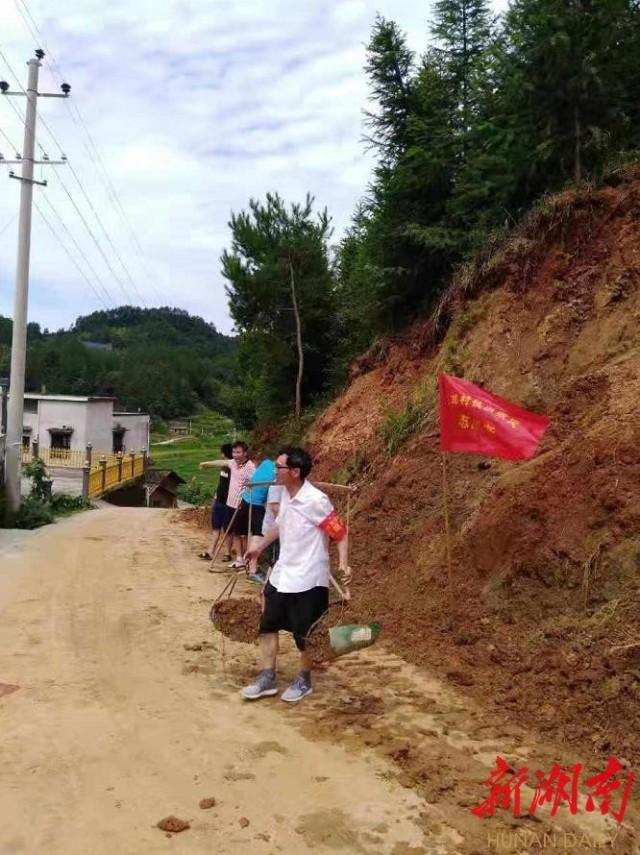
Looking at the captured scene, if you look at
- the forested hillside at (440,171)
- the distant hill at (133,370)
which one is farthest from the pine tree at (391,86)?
the distant hill at (133,370)

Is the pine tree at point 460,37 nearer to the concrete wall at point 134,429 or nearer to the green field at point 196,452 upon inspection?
the green field at point 196,452

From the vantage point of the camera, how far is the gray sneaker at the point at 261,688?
4.70m

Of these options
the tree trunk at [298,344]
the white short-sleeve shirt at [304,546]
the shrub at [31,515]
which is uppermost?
the tree trunk at [298,344]

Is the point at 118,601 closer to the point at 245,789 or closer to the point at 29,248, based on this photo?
the point at 245,789

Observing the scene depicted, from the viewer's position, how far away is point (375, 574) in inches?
298

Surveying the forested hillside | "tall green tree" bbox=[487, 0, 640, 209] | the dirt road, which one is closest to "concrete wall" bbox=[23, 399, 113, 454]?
the forested hillside

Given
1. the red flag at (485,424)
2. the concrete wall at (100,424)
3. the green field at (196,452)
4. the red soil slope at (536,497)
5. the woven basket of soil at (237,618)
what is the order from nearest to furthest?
the red soil slope at (536,497) → the red flag at (485,424) → the woven basket of soil at (237,618) → the green field at (196,452) → the concrete wall at (100,424)

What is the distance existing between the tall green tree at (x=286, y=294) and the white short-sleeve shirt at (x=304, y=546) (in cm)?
1265

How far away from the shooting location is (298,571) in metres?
4.73

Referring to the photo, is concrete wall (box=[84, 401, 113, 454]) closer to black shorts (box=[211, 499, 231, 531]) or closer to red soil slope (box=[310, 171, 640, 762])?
red soil slope (box=[310, 171, 640, 762])

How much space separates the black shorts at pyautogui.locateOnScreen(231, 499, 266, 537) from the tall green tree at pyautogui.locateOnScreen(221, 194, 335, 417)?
8.17 meters

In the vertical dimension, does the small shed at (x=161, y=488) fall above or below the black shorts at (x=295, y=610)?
below

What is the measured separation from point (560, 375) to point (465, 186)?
194 inches

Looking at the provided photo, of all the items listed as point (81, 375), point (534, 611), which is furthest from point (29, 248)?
point (81, 375)
